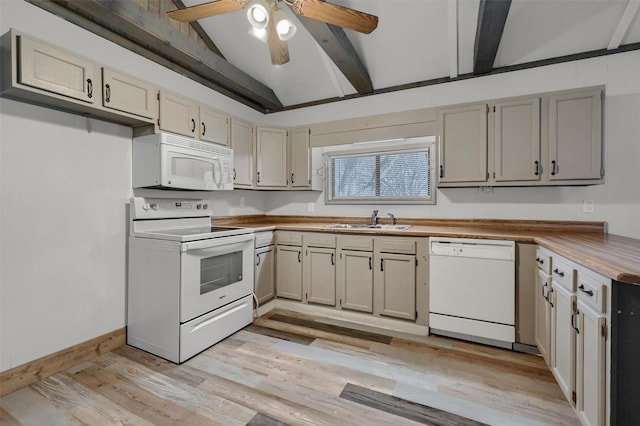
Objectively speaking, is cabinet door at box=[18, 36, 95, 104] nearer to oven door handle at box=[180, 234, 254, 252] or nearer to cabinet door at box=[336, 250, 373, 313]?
oven door handle at box=[180, 234, 254, 252]

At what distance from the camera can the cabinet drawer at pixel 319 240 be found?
3.02 meters

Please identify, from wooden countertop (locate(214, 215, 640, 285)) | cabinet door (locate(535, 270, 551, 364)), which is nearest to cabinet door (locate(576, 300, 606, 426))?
wooden countertop (locate(214, 215, 640, 285))

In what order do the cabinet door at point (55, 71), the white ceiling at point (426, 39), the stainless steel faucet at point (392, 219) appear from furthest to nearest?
the stainless steel faucet at point (392, 219) < the white ceiling at point (426, 39) < the cabinet door at point (55, 71)

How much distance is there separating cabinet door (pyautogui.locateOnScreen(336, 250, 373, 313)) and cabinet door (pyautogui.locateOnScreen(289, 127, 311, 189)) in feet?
3.89

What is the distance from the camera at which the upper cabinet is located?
2.37m

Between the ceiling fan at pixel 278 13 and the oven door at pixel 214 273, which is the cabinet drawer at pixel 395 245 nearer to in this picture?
the oven door at pixel 214 273

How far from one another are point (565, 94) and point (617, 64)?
2.13ft

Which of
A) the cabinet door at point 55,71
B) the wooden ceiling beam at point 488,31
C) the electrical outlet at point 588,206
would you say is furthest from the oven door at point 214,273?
the electrical outlet at point 588,206

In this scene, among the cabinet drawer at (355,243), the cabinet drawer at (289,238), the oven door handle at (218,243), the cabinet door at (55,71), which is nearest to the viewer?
the cabinet door at (55,71)

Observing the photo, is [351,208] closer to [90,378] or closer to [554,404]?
[554,404]

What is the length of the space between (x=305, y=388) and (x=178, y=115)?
2.50 m

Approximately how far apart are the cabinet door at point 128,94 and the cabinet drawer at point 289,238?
168 cm

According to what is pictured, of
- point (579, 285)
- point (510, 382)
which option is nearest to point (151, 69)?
point (579, 285)

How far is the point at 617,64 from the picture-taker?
2.52m
